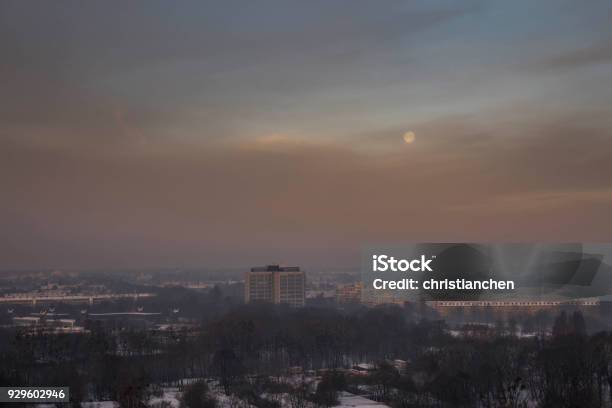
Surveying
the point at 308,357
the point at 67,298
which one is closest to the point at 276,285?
the point at 67,298

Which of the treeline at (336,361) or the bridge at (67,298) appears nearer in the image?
the treeline at (336,361)

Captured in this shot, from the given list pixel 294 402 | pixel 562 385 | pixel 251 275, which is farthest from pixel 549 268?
pixel 251 275

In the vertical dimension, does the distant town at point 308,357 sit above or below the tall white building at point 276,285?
below

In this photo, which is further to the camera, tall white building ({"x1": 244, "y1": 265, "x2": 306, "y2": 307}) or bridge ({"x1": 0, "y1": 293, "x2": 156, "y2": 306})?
bridge ({"x1": 0, "y1": 293, "x2": 156, "y2": 306})

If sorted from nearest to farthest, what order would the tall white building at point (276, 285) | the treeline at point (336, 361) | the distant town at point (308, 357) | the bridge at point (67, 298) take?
the treeline at point (336, 361) → the distant town at point (308, 357) → the tall white building at point (276, 285) → the bridge at point (67, 298)

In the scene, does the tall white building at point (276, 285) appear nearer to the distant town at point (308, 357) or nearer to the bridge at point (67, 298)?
the bridge at point (67, 298)

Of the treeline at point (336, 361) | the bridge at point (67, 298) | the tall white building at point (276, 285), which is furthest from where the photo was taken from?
the bridge at point (67, 298)

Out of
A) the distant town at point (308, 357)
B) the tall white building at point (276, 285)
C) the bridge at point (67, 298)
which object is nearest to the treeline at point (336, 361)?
the distant town at point (308, 357)

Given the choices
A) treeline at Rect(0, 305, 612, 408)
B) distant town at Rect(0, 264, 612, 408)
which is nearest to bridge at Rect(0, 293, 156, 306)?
distant town at Rect(0, 264, 612, 408)

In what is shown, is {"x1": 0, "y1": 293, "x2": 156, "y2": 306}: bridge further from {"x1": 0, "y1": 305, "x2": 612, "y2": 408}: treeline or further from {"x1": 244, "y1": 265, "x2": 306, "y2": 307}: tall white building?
{"x1": 0, "y1": 305, "x2": 612, "y2": 408}: treeline
